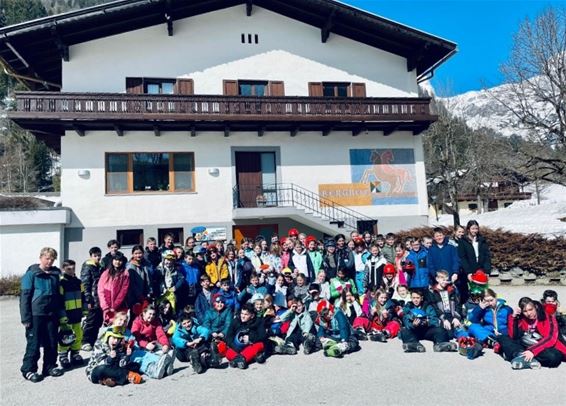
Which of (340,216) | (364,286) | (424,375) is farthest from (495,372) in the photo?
(340,216)

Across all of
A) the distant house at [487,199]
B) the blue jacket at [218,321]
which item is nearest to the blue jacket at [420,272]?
the blue jacket at [218,321]

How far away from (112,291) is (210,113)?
426 inches

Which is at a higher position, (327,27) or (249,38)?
(327,27)

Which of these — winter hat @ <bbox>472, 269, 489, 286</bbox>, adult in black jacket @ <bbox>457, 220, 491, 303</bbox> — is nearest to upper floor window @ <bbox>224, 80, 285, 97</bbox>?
adult in black jacket @ <bbox>457, 220, 491, 303</bbox>

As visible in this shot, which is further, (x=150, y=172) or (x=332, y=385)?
(x=150, y=172)

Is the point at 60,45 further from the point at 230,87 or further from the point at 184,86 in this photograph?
the point at 230,87

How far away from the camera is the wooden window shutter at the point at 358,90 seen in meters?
18.9

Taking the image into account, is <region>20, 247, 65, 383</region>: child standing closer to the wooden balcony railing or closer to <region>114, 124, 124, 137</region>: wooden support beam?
the wooden balcony railing

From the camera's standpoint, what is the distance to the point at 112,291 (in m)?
6.54

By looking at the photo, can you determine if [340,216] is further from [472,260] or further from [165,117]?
[472,260]

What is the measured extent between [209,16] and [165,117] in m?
5.61

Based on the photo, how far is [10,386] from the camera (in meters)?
5.65

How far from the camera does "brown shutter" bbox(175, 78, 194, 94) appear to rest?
1723 centimetres

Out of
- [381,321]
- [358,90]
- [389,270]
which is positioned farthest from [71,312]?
[358,90]
